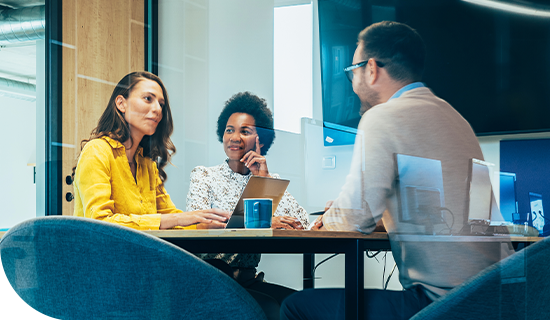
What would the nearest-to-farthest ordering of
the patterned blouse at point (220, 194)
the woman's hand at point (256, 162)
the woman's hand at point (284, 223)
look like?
the woman's hand at point (284, 223), the patterned blouse at point (220, 194), the woman's hand at point (256, 162)

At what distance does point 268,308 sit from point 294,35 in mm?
1691

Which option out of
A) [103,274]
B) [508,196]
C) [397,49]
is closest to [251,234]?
[103,274]

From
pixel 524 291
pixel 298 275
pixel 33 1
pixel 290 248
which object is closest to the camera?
pixel 524 291

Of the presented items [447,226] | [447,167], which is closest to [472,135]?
[447,167]

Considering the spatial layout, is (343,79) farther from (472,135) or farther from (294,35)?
(472,135)

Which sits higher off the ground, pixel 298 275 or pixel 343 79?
pixel 343 79

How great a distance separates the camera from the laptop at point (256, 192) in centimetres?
139

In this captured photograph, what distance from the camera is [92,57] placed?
3.16 meters

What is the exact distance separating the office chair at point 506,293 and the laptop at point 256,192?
63 centimetres

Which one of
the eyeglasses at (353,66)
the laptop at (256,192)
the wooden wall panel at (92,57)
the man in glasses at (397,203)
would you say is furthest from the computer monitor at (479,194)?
the wooden wall panel at (92,57)

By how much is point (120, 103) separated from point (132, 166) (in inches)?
13.0

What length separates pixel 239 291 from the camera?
2.62 ft

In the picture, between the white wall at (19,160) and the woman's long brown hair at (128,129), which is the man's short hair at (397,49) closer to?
the woman's long brown hair at (128,129)

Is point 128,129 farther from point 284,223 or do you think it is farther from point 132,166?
point 284,223
